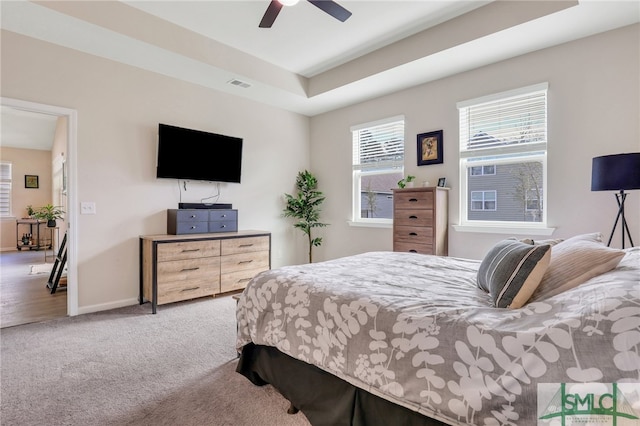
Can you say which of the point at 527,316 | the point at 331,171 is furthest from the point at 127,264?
the point at 527,316

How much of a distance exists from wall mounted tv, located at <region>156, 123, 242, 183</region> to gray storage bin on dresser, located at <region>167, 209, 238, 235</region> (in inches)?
19.2

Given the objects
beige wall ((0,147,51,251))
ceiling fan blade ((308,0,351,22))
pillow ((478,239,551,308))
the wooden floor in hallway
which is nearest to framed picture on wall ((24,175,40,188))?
beige wall ((0,147,51,251))

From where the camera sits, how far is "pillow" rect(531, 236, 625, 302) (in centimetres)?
124

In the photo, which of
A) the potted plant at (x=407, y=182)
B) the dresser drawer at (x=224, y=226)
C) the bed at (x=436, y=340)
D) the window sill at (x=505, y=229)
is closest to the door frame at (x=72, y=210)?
the dresser drawer at (x=224, y=226)

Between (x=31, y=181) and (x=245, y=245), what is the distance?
25.9 ft

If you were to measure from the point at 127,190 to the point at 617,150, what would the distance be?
16.3 feet

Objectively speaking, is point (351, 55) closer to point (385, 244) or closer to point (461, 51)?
point (461, 51)

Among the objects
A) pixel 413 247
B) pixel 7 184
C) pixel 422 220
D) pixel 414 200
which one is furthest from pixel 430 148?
pixel 7 184

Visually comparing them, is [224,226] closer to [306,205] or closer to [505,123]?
[306,205]

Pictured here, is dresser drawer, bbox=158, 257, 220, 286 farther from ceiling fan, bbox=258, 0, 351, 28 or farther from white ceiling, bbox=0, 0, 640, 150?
ceiling fan, bbox=258, 0, 351, 28

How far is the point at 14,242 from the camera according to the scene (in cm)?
788

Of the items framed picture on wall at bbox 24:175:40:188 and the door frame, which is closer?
the door frame

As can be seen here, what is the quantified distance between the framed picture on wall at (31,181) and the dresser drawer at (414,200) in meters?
9.51

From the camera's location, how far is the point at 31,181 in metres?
8.10
